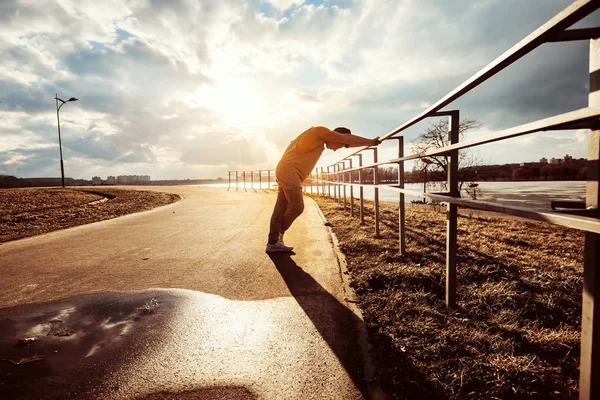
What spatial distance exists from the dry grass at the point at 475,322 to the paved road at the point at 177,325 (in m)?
0.27

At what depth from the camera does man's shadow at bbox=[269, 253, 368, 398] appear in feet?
5.65

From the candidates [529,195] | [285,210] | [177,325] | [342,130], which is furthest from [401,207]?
[529,195]

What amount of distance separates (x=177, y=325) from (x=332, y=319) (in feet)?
3.77

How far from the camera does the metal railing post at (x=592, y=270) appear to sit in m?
1.14

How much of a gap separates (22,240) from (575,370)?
728cm

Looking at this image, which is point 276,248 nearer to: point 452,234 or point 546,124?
point 452,234

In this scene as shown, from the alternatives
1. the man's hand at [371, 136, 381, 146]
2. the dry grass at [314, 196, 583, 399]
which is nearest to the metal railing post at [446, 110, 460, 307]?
the dry grass at [314, 196, 583, 399]

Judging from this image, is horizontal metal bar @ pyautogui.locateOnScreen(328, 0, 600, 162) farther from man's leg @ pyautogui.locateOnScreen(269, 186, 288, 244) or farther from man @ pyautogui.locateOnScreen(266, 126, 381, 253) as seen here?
man's leg @ pyautogui.locateOnScreen(269, 186, 288, 244)

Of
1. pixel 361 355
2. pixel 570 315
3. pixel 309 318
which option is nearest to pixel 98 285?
pixel 309 318

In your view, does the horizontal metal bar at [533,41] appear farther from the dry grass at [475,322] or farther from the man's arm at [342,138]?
the man's arm at [342,138]

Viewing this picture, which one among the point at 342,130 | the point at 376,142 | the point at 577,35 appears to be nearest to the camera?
the point at 577,35

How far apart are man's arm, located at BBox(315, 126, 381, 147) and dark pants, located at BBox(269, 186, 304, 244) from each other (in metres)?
0.80

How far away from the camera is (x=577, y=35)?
1203mm

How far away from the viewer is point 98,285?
3016 mm
